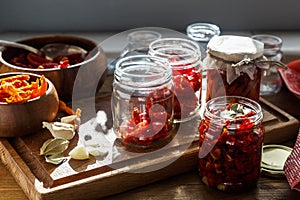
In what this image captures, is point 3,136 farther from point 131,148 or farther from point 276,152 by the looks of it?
point 276,152

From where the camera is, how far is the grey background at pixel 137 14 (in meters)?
1.77

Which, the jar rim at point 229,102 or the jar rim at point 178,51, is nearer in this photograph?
the jar rim at point 229,102

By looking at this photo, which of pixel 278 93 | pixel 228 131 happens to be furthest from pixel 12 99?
pixel 278 93

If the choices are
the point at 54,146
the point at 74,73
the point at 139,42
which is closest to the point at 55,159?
the point at 54,146

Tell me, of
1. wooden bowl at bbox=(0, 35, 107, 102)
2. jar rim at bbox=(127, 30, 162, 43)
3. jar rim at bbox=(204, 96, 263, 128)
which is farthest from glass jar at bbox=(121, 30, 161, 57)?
jar rim at bbox=(204, 96, 263, 128)

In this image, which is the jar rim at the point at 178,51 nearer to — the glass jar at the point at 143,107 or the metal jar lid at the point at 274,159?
the glass jar at the point at 143,107

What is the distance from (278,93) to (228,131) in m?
0.43

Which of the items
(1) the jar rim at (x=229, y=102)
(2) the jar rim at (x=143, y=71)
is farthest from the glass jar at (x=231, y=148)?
(2) the jar rim at (x=143, y=71)

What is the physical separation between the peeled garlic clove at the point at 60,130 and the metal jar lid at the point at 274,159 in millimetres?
379

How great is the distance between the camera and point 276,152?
1.27 metres

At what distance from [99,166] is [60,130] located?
13cm

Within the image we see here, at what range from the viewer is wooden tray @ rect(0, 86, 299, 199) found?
112 centimetres

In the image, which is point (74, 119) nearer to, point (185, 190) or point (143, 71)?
point (143, 71)

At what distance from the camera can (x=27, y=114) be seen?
1.23 metres
